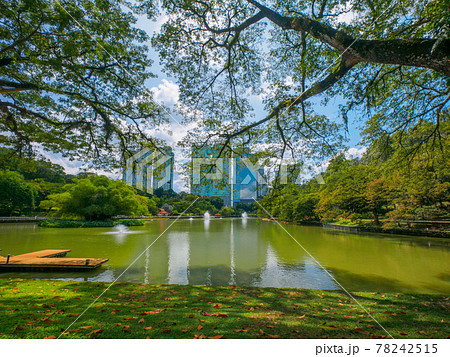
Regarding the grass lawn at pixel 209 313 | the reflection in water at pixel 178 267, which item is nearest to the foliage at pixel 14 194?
the reflection in water at pixel 178 267

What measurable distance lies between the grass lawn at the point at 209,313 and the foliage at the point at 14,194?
33.9 m

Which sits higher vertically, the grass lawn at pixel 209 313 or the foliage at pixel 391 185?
the foliage at pixel 391 185

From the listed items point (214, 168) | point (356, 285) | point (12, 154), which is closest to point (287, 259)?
point (356, 285)

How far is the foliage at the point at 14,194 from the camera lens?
29475 mm

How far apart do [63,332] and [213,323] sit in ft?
5.37

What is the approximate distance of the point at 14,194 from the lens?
31.1 metres

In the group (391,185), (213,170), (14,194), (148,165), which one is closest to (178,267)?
(148,165)

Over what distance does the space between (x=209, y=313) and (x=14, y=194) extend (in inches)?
1575

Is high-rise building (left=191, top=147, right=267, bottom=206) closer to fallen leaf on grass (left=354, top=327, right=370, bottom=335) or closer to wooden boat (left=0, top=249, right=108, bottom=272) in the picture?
fallen leaf on grass (left=354, top=327, right=370, bottom=335)

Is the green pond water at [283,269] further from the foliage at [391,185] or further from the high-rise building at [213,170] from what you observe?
the high-rise building at [213,170]

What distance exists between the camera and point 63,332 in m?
2.39

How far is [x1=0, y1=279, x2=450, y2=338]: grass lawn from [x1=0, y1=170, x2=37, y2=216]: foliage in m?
33.9

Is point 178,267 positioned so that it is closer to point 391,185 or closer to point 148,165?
point 148,165

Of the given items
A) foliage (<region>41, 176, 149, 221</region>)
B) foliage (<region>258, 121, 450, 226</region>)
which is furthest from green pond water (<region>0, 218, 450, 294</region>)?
foliage (<region>41, 176, 149, 221</region>)
